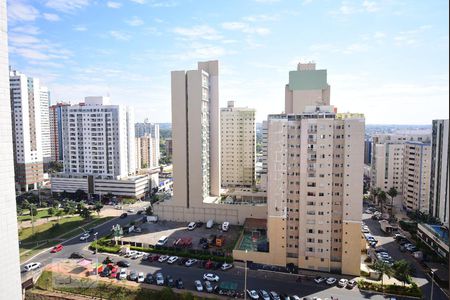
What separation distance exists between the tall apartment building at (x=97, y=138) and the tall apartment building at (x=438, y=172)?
4721 cm

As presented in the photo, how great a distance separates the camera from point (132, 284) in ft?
83.1

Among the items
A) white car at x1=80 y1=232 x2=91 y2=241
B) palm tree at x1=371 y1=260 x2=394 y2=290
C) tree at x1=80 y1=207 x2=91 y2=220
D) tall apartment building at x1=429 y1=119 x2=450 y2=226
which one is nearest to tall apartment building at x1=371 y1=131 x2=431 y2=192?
tall apartment building at x1=429 y1=119 x2=450 y2=226

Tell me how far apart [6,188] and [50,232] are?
1147 inches

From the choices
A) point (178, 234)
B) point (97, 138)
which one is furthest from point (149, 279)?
point (97, 138)

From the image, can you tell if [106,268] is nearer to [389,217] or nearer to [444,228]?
[444,228]

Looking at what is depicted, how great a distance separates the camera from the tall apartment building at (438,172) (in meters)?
38.7

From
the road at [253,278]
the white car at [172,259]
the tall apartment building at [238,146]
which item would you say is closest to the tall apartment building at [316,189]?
the road at [253,278]

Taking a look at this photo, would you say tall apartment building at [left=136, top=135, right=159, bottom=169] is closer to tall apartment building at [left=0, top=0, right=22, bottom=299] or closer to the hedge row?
the hedge row

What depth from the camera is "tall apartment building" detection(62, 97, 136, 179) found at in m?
53.9

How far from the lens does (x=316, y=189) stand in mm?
27688

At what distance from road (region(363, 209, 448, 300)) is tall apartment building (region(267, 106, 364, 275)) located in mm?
5036

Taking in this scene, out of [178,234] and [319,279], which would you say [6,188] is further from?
[178,234]

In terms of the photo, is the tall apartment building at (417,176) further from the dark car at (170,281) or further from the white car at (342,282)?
the dark car at (170,281)

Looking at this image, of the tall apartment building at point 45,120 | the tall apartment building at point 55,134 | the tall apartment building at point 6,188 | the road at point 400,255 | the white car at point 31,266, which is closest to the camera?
the tall apartment building at point 6,188
